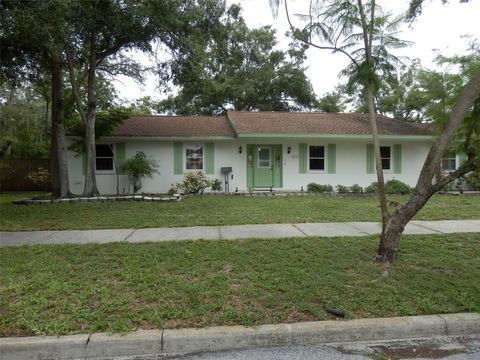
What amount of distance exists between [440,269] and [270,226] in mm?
3475

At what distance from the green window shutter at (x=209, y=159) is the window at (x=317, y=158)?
4.22 metres

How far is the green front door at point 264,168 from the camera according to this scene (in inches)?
582

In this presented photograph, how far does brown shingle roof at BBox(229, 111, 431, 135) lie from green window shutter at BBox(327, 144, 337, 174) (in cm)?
80

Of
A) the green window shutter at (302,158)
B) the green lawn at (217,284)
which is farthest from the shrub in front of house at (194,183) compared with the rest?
the green lawn at (217,284)

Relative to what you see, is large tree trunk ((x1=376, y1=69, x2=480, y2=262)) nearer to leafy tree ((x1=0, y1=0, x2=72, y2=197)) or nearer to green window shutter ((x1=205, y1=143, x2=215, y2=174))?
leafy tree ((x1=0, y1=0, x2=72, y2=197))

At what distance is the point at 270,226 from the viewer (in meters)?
7.48

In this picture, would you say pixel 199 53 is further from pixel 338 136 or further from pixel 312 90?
pixel 312 90

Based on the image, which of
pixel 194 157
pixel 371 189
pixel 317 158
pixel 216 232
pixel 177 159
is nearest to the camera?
pixel 216 232

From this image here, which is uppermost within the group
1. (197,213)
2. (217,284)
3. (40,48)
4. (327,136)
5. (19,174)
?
(40,48)

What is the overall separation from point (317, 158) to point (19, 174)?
47.5ft

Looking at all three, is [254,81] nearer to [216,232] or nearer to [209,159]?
[209,159]

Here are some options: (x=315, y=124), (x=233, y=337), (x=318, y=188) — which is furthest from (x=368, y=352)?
(x=315, y=124)

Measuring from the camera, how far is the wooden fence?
1698 cm

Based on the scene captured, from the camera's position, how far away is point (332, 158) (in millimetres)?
14945
